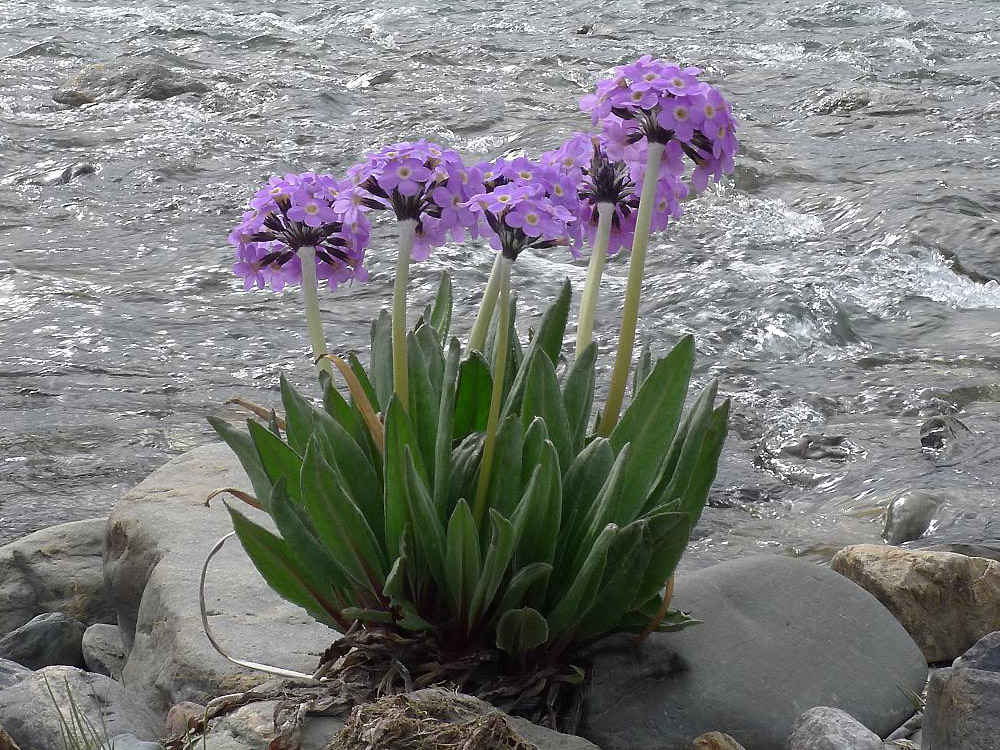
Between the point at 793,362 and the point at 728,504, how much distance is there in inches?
61.4

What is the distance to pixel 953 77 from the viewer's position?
39.4 feet

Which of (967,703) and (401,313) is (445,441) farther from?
(967,703)

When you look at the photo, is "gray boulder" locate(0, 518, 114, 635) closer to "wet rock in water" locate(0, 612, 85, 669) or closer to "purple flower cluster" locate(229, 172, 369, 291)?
"wet rock in water" locate(0, 612, 85, 669)

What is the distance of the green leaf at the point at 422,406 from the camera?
2.81 m

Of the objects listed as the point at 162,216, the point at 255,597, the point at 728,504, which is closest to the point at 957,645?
the point at 728,504

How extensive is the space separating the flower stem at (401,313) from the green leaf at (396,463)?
0.03 metres

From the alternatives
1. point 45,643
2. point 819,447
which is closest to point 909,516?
point 819,447

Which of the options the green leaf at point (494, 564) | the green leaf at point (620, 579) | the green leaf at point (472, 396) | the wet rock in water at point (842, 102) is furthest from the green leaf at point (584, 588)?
the wet rock in water at point (842, 102)

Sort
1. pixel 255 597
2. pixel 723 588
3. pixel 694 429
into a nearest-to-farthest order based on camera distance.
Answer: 1. pixel 694 429
2. pixel 723 588
3. pixel 255 597

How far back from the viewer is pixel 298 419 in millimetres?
2857

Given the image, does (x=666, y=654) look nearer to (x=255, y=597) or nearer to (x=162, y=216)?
(x=255, y=597)

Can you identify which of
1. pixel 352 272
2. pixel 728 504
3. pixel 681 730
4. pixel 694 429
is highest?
pixel 352 272

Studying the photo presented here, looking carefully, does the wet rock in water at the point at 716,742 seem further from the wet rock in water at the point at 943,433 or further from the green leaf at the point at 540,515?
the wet rock in water at the point at 943,433

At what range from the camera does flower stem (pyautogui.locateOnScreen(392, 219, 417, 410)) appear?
2.56 metres
